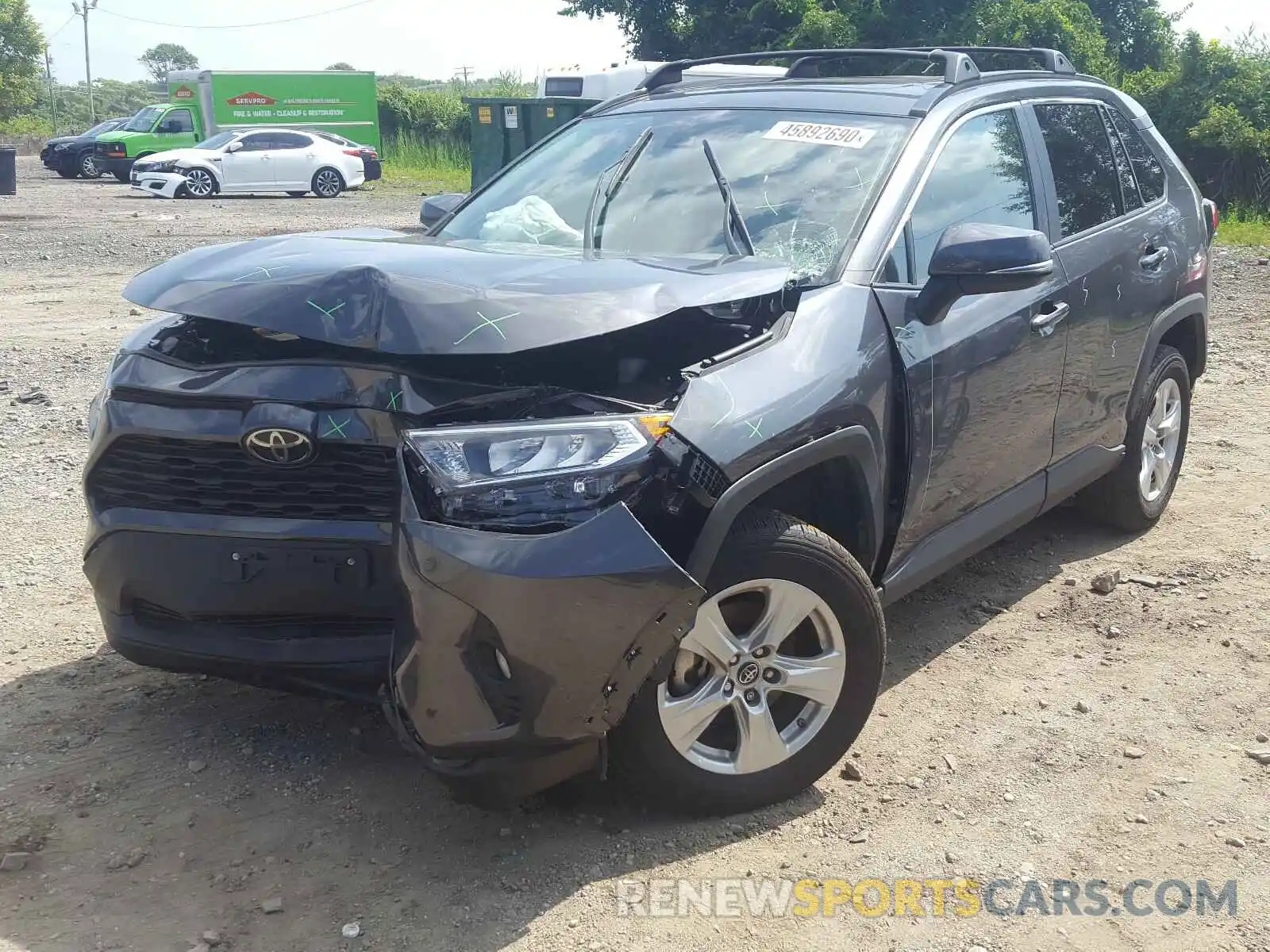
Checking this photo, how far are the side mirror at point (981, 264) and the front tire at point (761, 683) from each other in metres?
0.79

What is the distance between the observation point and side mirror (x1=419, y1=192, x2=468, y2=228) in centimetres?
462

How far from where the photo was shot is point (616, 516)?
2463 millimetres

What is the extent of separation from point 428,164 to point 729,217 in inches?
1295

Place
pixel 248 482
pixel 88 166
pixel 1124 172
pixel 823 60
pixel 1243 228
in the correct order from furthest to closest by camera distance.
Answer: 1. pixel 88 166
2. pixel 1243 228
3. pixel 823 60
4. pixel 1124 172
5. pixel 248 482

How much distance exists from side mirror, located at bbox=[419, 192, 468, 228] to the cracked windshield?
12.2 inches


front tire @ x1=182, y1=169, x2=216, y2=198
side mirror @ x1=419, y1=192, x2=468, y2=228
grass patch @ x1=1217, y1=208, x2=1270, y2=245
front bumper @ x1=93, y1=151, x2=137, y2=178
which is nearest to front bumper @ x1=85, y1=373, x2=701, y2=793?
side mirror @ x1=419, y1=192, x2=468, y2=228

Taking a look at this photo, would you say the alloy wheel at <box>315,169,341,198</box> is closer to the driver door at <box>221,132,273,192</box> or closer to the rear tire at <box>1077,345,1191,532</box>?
the driver door at <box>221,132,273,192</box>

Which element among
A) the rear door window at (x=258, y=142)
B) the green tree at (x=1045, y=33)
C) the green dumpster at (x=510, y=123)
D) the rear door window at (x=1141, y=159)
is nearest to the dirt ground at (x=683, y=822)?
the rear door window at (x=1141, y=159)

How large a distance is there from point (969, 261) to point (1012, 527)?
123 centimetres

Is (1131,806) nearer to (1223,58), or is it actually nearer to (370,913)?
(370,913)

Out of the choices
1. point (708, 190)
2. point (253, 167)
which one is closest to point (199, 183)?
point (253, 167)

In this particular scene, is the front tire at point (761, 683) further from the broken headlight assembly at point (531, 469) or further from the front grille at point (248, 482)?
the front grille at point (248, 482)

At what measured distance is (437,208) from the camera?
15.7 feet

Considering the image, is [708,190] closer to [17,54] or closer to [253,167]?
[253,167]
